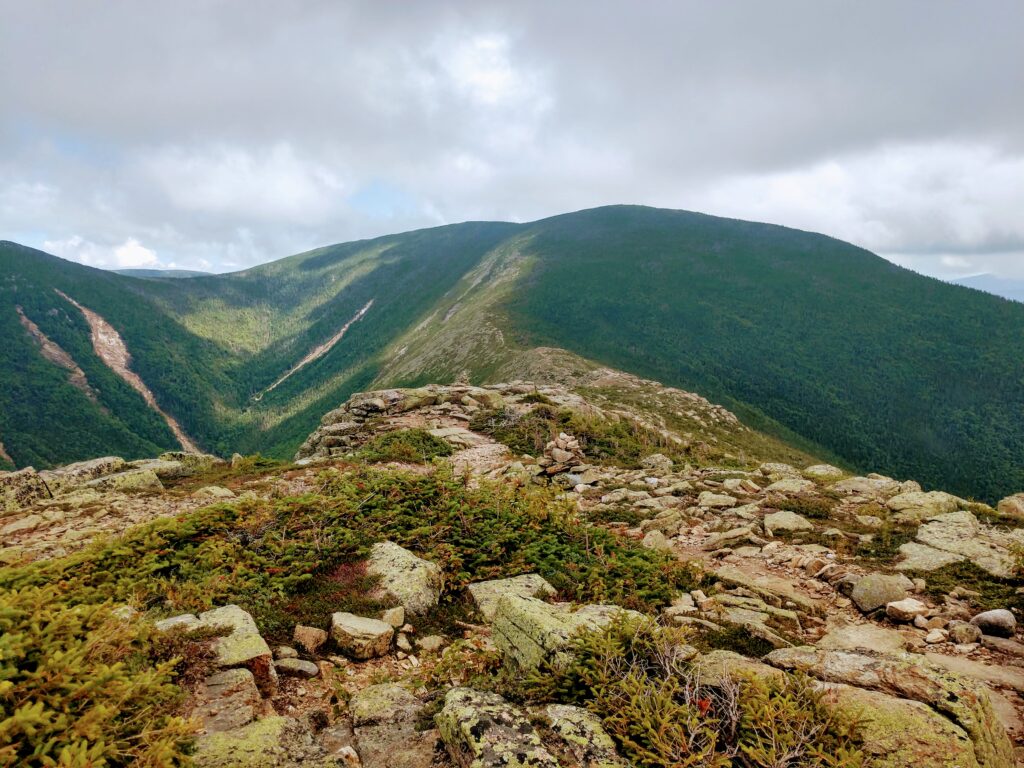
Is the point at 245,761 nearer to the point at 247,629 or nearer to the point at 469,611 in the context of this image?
the point at 247,629

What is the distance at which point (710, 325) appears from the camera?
133875 millimetres

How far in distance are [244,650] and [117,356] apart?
234227 mm

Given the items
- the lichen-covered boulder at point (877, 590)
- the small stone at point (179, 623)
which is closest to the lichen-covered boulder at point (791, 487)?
the lichen-covered boulder at point (877, 590)

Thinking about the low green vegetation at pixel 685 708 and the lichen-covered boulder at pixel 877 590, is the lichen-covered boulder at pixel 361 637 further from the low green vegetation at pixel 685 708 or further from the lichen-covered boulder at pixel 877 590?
the lichen-covered boulder at pixel 877 590

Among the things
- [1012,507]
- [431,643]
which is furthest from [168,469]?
[1012,507]

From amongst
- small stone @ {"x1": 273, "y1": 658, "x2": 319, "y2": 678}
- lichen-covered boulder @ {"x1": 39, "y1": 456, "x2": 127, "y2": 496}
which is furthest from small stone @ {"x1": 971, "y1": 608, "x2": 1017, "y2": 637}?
lichen-covered boulder @ {"x1": 39, "y1": 456, "x2": 127, "y2": 496}

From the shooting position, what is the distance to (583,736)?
15.3ft

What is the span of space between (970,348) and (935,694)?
160515 mm

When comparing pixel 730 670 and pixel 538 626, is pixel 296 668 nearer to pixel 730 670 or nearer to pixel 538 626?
pixel 538 626

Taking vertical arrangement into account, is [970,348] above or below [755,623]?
above

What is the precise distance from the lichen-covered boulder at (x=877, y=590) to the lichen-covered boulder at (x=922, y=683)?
3287 millimetres

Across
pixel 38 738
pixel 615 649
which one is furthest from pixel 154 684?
pixel 615 649

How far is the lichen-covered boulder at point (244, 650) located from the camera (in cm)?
583

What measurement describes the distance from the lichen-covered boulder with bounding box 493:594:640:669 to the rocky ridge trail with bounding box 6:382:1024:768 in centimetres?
3
